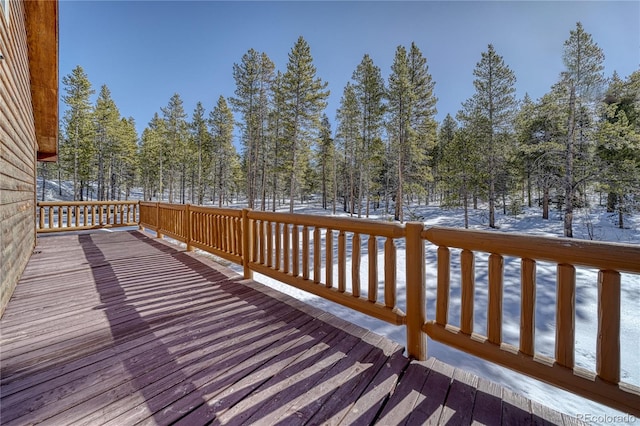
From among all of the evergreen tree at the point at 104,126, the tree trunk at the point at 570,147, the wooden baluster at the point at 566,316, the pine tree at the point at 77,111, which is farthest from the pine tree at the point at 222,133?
the wooden baluster at the point at 566,316

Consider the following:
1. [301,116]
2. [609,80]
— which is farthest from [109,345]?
[609,80]

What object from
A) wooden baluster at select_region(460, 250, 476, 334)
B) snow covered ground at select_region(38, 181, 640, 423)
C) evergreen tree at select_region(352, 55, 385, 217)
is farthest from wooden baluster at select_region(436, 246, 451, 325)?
evergreen tree at select_region(352, 55, 385, 217)

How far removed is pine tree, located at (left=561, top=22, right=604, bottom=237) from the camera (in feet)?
38.2

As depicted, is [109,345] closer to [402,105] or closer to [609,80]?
[402,105]

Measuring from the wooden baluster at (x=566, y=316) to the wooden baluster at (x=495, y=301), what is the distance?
266 millimetres

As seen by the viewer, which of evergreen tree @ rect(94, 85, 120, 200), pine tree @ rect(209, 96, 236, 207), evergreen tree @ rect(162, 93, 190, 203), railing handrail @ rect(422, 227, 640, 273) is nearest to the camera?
railing handrail @ rect(422, 227, 640, 273)

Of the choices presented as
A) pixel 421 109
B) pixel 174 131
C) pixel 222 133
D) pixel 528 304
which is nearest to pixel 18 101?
pixel 528 304

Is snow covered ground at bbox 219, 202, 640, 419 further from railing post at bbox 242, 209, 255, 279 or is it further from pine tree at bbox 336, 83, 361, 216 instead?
pine tree at bbox 336, 83, 361, 216

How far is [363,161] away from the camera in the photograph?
1822cm

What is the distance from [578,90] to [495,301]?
52.6 feet

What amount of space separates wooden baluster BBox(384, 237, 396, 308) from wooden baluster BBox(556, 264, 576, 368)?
0.94 metres

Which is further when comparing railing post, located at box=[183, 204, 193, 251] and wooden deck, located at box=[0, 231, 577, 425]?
railing post, located at box=[183, 204, 193, 251]

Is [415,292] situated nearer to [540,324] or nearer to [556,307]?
[556,307]

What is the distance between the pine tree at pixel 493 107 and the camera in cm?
1477
